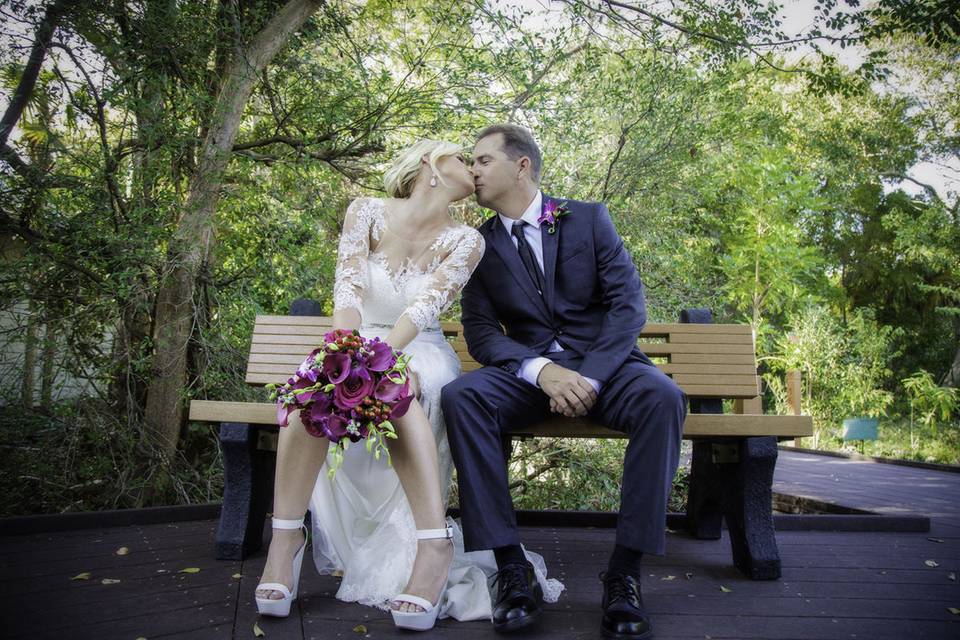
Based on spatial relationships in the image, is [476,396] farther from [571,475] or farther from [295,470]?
[571,475]

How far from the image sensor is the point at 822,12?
501 centimetres

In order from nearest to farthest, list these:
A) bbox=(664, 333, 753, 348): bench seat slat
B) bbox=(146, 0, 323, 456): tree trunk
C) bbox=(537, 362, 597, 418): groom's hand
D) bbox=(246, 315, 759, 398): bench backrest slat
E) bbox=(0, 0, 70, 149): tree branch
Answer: bbox=(537, 362, 597, 418): groom's hand, bbox=(246, 315, 759, 398): bench backrest slat, bbox=(664, 333, 753, 348): bench seat slat, bbox=(0, 0, 70, 149): tree branch, bbox=(146, 0, 323, 456): tree trunk

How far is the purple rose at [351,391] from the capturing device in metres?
2.12

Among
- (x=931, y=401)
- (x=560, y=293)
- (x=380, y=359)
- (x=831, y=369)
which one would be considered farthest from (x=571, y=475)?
(x=831, y=369)

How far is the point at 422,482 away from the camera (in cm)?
239

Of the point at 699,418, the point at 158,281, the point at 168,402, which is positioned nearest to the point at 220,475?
the point at 168,402

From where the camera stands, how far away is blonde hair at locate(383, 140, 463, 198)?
306 centimetres

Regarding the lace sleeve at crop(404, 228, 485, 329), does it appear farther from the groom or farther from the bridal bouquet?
the bridal bouquet

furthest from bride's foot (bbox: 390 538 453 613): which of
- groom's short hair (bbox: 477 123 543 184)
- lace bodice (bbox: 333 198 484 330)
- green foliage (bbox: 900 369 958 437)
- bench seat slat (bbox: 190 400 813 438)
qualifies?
green foliage (bbox: 900 369 958 437)

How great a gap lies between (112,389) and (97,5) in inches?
92.7

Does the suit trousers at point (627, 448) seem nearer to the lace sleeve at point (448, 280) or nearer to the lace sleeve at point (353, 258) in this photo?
the lace sleeve at point (448, 280)

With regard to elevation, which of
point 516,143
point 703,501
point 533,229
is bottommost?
point 703,501

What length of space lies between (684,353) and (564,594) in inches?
58.0

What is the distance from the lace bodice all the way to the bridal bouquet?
0.65m
